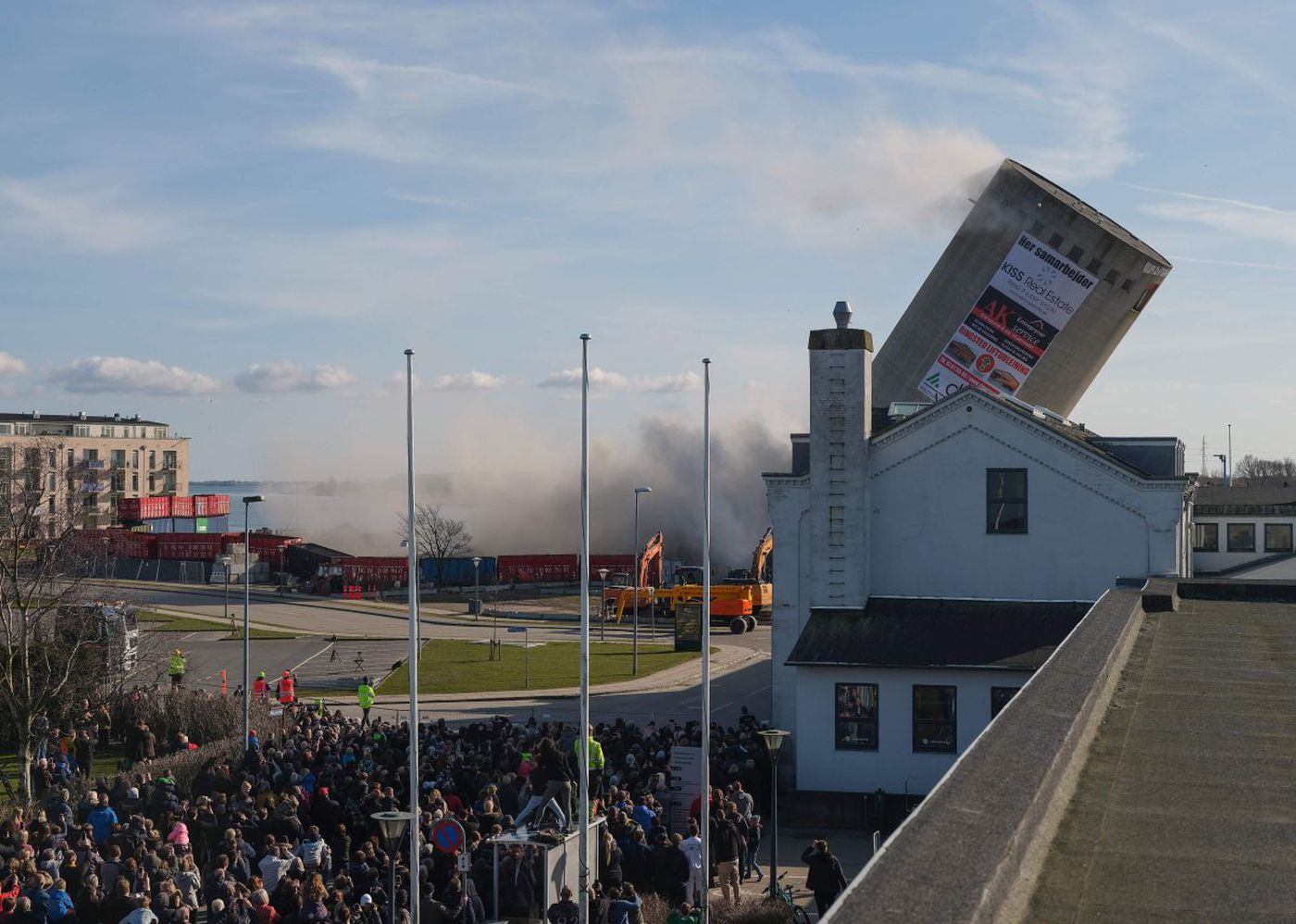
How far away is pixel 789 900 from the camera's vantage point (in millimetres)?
20578

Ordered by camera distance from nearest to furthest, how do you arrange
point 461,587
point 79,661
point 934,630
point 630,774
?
point 630,774 → point 934,630 → point 79,661 → point 461,587

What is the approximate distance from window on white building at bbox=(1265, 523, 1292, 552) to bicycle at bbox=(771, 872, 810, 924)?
3399 cm

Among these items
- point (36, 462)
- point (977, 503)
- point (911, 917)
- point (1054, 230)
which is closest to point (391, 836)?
point (911, 917)

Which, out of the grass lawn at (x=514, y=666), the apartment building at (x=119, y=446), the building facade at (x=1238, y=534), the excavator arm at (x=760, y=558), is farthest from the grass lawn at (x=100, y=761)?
the apartment building at (x=119, y=446)

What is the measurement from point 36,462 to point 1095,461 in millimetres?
27754

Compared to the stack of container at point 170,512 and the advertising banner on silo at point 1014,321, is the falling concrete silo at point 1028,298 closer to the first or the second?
the advertising banner on silo at point 1014,321

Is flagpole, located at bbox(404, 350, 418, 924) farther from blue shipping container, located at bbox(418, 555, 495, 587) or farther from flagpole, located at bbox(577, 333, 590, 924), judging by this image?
blue shipping container, located at bbox(418, 555, 495, 587)

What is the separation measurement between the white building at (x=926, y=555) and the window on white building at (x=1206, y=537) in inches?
794

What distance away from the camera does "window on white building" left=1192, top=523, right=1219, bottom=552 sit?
169 ft

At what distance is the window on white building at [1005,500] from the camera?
102 feet

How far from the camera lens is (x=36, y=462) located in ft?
130

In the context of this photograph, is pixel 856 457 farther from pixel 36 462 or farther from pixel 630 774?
pixel 36 462

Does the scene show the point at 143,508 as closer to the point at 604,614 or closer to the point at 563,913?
the point at 604,614

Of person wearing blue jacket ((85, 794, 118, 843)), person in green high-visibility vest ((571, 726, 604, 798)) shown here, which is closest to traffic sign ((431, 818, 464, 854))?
person in green high-visibility vest ((571, 726, 604, 798))
